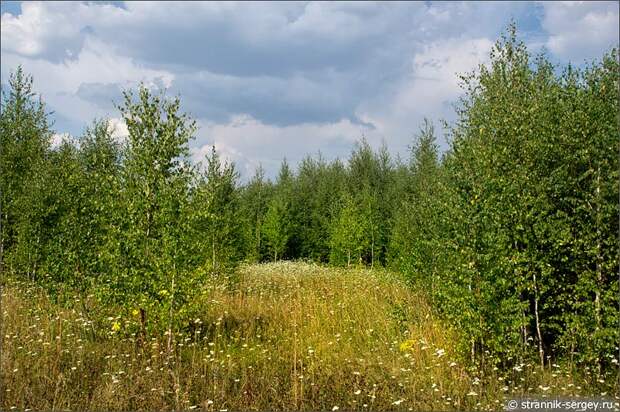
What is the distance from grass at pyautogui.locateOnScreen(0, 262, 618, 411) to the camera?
23.7 ft

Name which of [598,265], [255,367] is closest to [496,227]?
[598,265]

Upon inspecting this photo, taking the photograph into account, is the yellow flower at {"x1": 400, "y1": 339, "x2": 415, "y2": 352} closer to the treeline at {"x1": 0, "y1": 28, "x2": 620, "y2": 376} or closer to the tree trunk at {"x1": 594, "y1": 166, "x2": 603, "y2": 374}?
the treeline at {"x1": 0, "y1": 28, "x2": 620, "y2": 376}

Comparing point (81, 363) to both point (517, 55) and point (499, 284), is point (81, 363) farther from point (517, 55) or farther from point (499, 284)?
point (517, 55)

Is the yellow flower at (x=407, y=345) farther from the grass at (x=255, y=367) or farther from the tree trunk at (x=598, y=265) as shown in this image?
the tree trunk at (x=598, y=265)

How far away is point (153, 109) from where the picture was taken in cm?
942

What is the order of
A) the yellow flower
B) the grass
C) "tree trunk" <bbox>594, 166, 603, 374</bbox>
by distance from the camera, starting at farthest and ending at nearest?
1. the yellow flower
2. "tree trunk" <bbox>594, 166, 603, 374</bbox>
3. the grass

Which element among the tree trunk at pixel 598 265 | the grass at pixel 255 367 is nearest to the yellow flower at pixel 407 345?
the grass at pixel 255 367

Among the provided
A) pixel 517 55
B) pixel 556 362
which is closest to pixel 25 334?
pixel 556 362

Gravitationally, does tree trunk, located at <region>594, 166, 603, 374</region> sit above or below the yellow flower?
above

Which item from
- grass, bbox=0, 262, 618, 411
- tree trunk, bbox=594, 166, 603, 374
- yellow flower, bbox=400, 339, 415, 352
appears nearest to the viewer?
grass, bbox=0, 262, 618, 411

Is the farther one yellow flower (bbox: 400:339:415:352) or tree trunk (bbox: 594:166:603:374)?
yellow flower (bbox: 400:339:415:352)

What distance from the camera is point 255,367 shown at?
28.3ft

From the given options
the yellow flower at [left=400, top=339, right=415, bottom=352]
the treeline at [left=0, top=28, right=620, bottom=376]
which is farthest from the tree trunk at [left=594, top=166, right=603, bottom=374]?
the yellow flower at [left=400, top=339, right=415, bottom=352]

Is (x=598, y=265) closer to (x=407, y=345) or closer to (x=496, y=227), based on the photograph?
(x=496, y=227)
